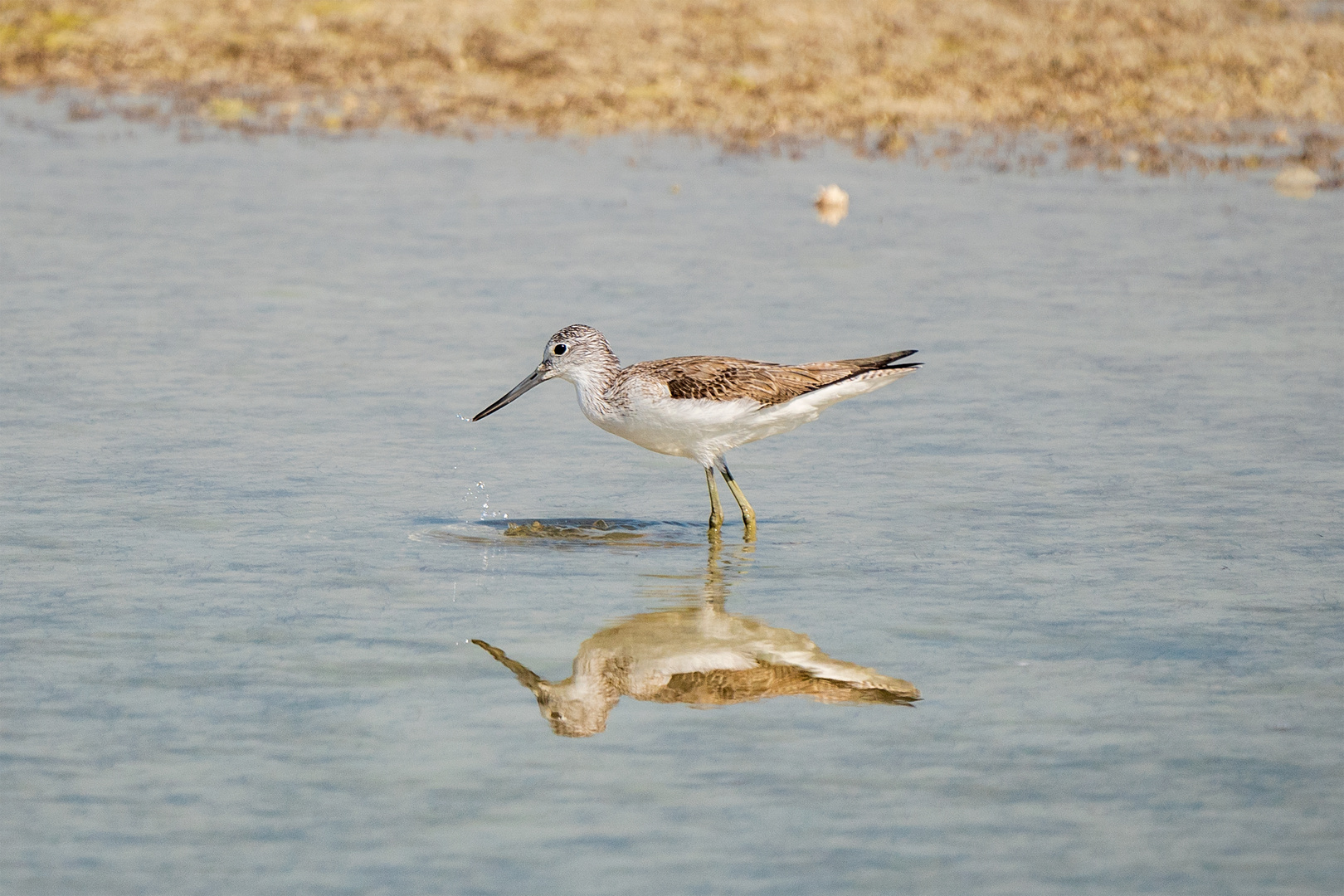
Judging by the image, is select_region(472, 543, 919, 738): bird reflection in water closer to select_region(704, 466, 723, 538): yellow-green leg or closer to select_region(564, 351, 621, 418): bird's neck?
select_region(704, 466, 723, 538): yellow-green leg

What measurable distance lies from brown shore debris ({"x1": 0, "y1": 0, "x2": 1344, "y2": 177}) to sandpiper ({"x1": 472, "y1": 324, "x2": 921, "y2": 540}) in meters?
11.1

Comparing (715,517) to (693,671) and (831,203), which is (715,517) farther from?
(831,203)

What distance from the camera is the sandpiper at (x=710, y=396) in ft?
26.8

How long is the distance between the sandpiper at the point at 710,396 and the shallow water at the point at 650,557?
388 mm

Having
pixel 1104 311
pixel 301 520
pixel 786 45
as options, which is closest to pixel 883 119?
pixel 786 45

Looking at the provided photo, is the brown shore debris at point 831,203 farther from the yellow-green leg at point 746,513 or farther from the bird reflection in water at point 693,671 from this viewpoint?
the bird reflection in water at point 693,671

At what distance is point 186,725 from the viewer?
5.70 m

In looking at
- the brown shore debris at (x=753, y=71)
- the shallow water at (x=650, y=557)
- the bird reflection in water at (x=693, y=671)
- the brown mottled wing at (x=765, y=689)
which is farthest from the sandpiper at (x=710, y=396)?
the brown shore debris at (x=753, y=71)

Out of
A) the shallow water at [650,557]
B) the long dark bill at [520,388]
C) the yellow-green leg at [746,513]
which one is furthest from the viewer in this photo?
the long dark bill at [520,388]

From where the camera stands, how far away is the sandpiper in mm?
8180

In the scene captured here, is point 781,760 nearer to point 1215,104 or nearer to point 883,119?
point 883,119

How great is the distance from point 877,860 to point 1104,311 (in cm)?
863

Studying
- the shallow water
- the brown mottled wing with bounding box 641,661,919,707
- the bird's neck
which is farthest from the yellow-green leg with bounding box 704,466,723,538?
the brown mottled wing with bounding box 641,661,919,707

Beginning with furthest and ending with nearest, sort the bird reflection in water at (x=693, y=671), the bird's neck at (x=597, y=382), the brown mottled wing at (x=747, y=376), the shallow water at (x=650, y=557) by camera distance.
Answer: the bird's neck at (x=597, y=382), the brown mottled wing at (x=747, y=376), the bird reflection in water at (x=693, y=671), the shallow water at (x=650, y=557)
